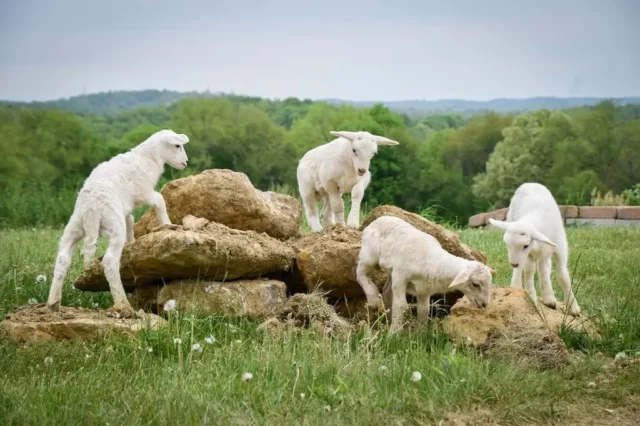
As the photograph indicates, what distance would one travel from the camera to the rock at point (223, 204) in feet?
25.8

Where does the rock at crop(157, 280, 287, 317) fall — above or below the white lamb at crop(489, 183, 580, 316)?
below

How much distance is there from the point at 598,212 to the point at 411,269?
30.5 ft

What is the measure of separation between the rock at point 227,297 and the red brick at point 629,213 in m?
9.28

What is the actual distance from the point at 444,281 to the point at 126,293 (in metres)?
2.75

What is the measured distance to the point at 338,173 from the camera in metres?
8.29

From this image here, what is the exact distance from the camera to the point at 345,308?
293 inches

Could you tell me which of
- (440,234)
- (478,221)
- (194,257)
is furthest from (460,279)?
(478,221)

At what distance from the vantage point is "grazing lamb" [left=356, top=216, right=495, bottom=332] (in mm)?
6301

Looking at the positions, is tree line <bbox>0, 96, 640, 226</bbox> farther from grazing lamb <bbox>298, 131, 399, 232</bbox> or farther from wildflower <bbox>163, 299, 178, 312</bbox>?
wildflower <bbox>163, 299, 178, 312</bbox>

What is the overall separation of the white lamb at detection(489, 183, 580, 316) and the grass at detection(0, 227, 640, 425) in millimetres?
491

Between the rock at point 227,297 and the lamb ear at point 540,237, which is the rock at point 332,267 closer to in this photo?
the rock at point 227,297

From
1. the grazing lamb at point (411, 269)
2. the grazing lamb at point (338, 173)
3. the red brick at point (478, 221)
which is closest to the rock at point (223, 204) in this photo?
the grazing lamb at point (338, 173)

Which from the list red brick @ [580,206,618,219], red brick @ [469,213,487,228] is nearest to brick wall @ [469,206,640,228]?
red brick @ [580,206,618,219]

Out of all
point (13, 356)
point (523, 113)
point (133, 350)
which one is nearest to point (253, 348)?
point (133, 350)
